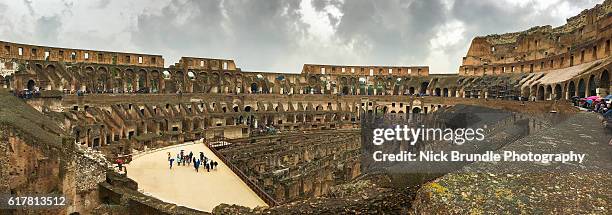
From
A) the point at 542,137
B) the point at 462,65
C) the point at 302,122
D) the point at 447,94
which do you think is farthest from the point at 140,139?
the point at 462,65

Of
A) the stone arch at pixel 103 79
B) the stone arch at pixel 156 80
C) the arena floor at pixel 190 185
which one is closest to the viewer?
the arena floor at pixel 190 185

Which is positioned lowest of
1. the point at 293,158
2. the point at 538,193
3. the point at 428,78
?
the point at 293,158

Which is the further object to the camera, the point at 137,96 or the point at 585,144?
the point at 137,96

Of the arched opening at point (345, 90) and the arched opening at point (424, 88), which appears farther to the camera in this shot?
the arched opening at point (345, 90)

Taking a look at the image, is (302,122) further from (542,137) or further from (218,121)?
(542,137)

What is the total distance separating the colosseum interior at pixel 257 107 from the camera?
13.0m

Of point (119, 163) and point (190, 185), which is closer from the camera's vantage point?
point (190, 185)

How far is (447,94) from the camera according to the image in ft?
155

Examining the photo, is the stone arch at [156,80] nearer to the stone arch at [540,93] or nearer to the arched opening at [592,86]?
the stone arch at [540,93]

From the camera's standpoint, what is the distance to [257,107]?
136 feet

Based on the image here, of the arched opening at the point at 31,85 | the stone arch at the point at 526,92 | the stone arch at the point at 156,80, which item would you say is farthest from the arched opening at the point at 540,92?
the arched opening at the point at 31,85

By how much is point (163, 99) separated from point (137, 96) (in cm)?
254

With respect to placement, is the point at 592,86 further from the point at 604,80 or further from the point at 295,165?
the point at 295,165

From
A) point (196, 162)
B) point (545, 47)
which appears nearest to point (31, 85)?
point (196, 162)
